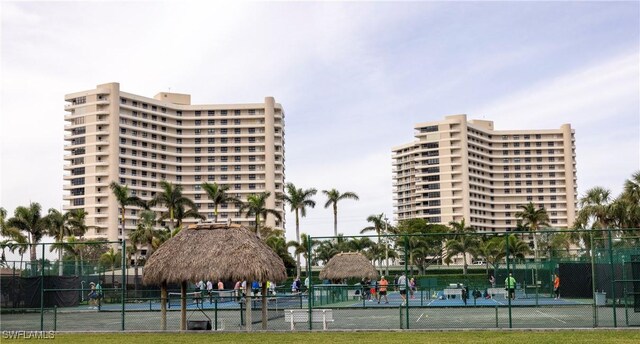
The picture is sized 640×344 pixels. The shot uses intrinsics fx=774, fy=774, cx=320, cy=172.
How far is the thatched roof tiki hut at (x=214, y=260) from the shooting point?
2281cm

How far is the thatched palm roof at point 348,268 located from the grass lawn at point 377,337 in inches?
903

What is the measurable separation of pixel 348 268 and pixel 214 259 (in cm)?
2253

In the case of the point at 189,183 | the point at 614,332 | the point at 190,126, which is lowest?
the point at 614,332

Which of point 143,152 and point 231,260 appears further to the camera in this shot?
point 143,152

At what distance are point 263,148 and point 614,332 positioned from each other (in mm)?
122463

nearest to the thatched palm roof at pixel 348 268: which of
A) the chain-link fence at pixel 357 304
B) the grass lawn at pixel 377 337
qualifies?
the chain-link fence at pixel 357 304

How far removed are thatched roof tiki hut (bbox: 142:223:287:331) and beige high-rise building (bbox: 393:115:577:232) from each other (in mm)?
136282

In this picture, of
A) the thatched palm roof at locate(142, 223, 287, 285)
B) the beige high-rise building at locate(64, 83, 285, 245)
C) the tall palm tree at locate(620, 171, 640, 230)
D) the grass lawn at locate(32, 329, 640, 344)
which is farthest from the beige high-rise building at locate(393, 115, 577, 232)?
the grass lawn at locate(32, 329, 640, 344)

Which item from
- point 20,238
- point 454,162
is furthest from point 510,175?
point 20,238

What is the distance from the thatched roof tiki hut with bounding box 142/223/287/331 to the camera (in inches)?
898

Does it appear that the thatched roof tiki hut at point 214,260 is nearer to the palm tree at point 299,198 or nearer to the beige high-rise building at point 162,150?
the palm tree at point 299,198

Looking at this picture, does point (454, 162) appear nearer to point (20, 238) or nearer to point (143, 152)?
point (143, 152)

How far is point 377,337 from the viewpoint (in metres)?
20.1

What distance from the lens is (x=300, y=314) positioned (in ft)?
75.9
